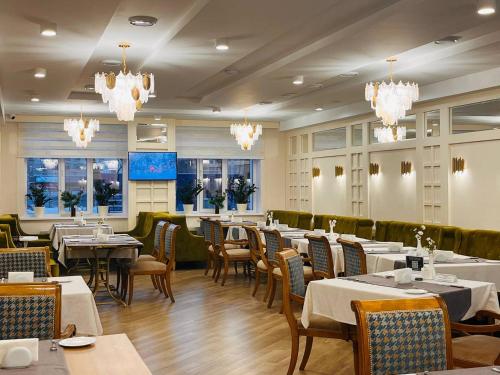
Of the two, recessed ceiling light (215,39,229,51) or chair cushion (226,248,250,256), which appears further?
chair cushion (226,248,250,256)

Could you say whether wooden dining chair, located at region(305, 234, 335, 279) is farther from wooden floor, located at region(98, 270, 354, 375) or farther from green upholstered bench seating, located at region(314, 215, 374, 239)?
green upholstered bench seating, located at region(314, 215, 374, 239)

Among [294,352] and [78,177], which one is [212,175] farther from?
[294,352]

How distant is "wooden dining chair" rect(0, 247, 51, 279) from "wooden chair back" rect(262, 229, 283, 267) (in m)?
3.11

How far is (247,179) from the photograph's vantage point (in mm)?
14695

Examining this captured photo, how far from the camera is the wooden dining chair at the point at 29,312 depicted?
3.16 meters

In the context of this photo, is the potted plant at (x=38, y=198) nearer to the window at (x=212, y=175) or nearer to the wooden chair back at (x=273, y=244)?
the window at (x=212, y=175)

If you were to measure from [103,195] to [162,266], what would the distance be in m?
5.19

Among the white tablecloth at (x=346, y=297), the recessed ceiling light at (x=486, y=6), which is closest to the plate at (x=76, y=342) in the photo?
the white tablecloth at (x=346, y=297)

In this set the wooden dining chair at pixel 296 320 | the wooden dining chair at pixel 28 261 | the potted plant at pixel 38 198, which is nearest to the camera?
the wooden dining chair at pixel 296 320

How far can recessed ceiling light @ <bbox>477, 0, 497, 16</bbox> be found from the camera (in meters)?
4.74

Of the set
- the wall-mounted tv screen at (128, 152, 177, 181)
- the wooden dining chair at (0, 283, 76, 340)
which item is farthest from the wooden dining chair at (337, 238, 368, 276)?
the wall-mounted tv screen at (128, 152, 177, 181)

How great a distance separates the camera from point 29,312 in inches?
125

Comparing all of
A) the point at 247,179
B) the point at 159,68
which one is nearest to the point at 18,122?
the point at 247,179

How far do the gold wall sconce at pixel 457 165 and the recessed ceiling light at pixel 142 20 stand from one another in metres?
5.03
